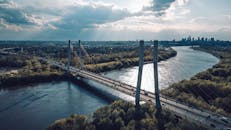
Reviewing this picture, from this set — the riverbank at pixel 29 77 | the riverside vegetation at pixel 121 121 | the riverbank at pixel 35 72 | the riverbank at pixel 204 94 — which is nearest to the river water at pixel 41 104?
the riverbank at pixel 29 77

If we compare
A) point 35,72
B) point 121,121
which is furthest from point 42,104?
point 35,72

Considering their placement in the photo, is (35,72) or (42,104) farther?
(35,72)

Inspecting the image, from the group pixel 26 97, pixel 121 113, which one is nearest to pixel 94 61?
pixel 26 97

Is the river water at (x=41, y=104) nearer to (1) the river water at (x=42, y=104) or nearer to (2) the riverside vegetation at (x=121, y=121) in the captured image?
(1) the river water at (x=42, y=104)

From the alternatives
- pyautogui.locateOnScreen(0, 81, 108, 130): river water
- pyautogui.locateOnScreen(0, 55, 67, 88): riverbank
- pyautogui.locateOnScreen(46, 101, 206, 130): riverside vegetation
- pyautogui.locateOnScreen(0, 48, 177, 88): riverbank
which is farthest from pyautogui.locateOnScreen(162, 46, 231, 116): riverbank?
pyautogui.locateOnScreen(0, 48, 177, 88): riverbank

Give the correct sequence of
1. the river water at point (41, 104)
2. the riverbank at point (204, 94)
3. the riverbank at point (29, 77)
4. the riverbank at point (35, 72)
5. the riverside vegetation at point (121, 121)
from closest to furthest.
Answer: the riverside vegetation at point (121, 121), the river water at point (41, 104), the riverbank at point (204, 94), the riverbank at point (29, 77), the riverbank at point (35, 72)

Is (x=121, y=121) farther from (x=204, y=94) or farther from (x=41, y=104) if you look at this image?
(x=204, y=94)

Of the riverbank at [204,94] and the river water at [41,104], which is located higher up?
the riverbank at [204,94]

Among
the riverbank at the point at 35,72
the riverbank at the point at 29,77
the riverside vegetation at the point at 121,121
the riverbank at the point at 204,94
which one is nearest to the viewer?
the riverside vegetation at the point at 121,121

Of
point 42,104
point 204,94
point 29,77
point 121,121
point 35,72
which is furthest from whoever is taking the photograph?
point 35,72

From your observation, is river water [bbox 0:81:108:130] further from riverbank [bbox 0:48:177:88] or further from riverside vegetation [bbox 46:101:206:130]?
riverside vegetation [bbox 46:101:206:130]

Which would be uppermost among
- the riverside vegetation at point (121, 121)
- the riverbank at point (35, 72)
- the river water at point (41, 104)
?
the riverbank at point (35, 72)
